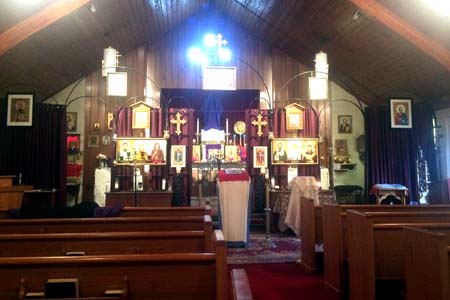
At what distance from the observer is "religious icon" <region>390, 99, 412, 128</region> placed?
7.29 metres

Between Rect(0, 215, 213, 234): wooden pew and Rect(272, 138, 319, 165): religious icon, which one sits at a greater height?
Rect(272, 138, 319, 165): religious icon

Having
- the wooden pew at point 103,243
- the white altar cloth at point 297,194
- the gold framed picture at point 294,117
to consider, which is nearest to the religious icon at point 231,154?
the gold framed picture at point 294,117

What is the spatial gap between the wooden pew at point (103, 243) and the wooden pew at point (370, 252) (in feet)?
4.53

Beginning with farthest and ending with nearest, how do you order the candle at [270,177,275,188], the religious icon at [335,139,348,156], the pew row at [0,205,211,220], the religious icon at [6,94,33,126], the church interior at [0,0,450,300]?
the religious icon at [335,139,348,156] → the candle at [270,177,275,188] → the religious icon at [6,94,33,126] → the church interior at [0,0,450,300] → the pew row at [0,205,211,220]

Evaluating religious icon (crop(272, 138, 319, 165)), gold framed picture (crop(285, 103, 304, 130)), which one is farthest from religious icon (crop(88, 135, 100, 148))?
gold framed picture (crop(285, 103, 304, 130))

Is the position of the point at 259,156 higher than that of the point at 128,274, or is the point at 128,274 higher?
the point at 259,156

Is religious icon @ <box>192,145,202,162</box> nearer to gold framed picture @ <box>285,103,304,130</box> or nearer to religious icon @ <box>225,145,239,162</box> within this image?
religious icon @ <box>225,145,239,162</box>

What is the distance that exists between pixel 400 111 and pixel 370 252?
5228 mm

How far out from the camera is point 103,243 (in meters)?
2.28

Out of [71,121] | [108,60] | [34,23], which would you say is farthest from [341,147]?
[34,23]

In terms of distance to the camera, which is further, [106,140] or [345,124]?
[345,124]

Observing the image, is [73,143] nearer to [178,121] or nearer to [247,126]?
[178,121]

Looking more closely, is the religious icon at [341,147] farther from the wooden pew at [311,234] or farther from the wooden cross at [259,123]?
the wooden pew at [311,234]

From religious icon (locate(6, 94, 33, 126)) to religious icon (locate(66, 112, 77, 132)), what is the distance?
7.09 feet
